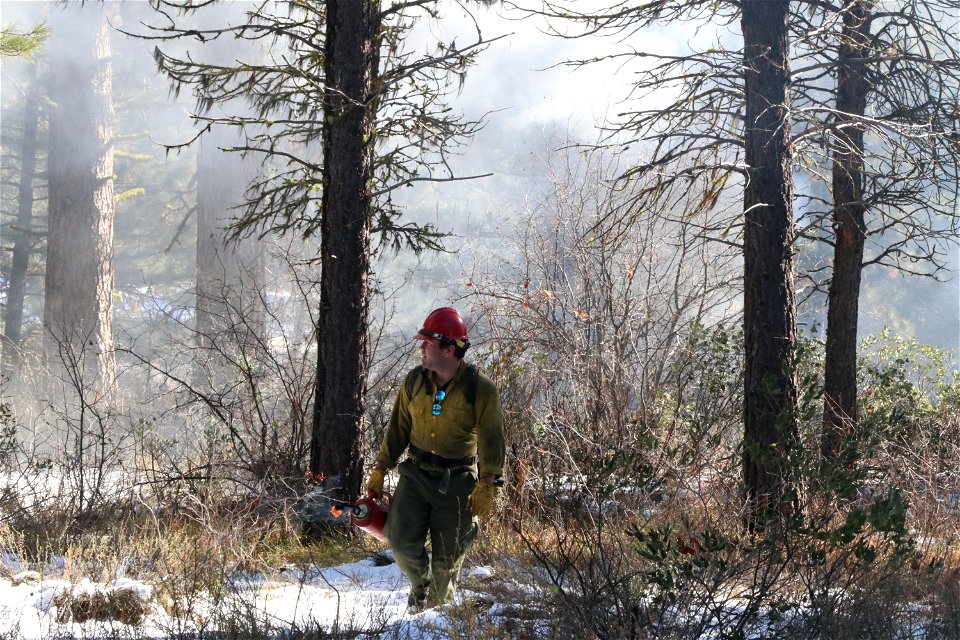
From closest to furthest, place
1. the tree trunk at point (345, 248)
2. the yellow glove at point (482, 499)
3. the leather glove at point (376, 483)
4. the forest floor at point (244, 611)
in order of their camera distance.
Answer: the forest floor at point (244, 611), the yellow glove at point (482, 499), the leather glove at point (376, 483), the tree trunk at point (345, 248)

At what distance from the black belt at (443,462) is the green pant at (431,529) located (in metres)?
0.05

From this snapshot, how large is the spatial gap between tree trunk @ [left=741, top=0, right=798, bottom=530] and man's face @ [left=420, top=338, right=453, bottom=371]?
2786 mm

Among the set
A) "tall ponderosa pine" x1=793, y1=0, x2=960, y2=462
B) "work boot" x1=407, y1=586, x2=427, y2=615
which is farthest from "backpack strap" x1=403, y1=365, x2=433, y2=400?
"tall ponderosa pine" x1=793, y1=0, x2=960, y2=462

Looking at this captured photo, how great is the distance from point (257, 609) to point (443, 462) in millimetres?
1372

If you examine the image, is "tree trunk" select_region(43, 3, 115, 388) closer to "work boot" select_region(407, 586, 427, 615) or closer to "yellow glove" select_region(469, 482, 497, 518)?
"work boot" select_region(407, 586, 427, 615)

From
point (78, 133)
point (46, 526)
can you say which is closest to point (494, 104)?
point (78, 133)

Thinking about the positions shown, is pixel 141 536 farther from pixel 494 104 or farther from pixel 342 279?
pixel 494 104

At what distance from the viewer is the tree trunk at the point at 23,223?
79.1 feet

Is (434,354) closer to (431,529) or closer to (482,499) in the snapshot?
(482,499)

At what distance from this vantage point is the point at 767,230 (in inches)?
259

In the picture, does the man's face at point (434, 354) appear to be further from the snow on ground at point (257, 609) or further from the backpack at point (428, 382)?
the snow on ground at point (257, 609)

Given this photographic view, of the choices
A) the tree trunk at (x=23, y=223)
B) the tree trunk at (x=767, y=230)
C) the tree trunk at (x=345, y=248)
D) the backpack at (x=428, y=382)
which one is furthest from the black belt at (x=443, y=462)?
the tree trunk at (x=23, y=223)

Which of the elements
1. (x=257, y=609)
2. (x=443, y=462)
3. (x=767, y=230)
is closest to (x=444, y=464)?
(x=443, y=462)

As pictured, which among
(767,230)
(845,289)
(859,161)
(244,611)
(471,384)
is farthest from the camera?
(845,289)
